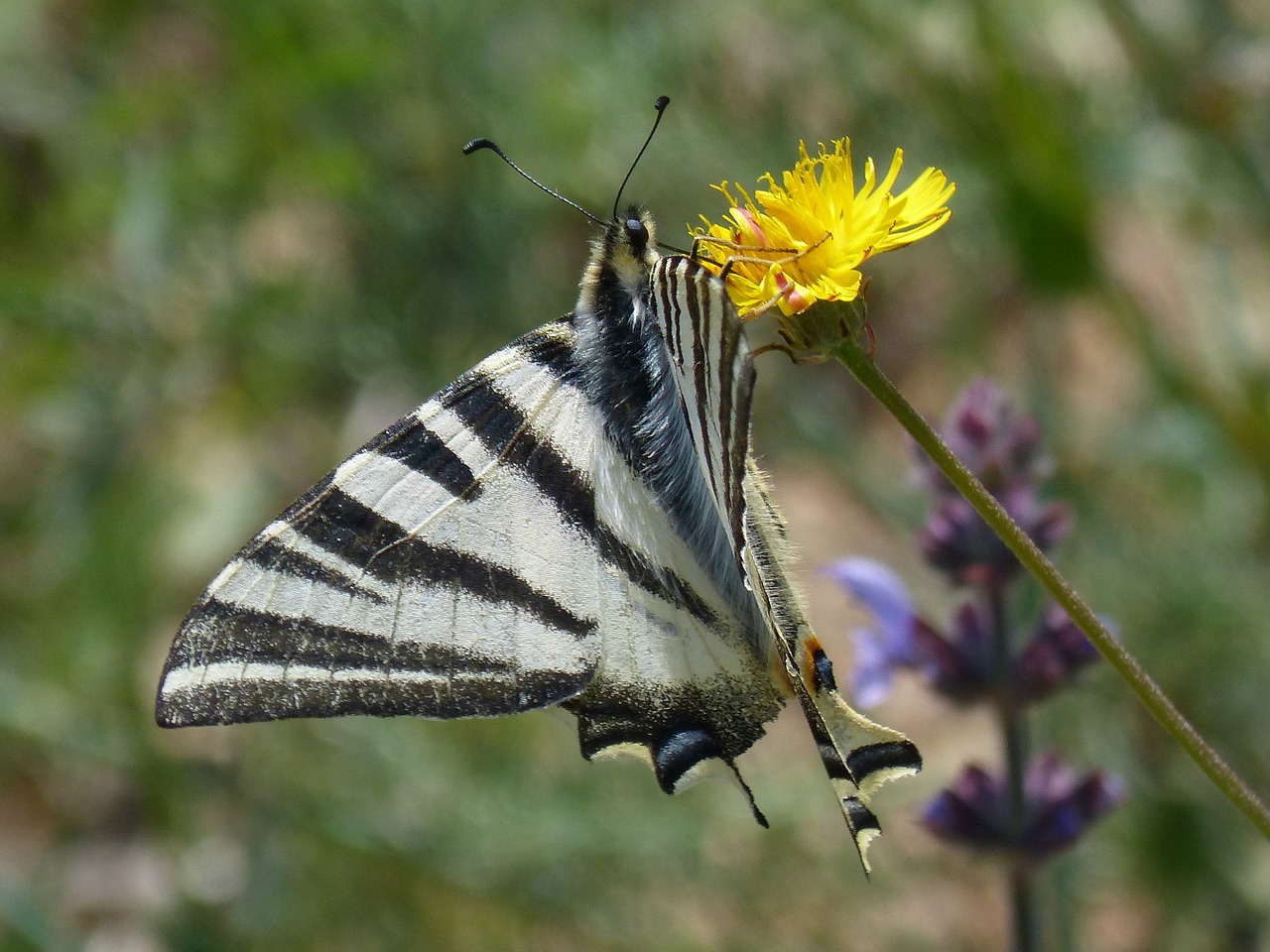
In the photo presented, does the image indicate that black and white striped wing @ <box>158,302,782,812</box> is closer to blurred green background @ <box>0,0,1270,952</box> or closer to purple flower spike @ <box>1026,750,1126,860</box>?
purple flower spike @ <box>1026,750,1126,860</box>

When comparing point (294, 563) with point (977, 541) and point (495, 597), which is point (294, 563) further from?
point (977, 541)

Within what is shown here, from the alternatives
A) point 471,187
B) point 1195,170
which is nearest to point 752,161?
point 471,187

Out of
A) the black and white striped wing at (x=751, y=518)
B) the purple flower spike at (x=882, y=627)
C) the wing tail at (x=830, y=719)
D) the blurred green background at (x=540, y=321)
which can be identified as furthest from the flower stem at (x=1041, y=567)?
the blurred green background at (x=540, y=321)

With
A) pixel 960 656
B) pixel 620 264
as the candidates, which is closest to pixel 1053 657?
pixel 960 656

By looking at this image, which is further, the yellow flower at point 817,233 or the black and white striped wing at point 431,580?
the black and white striped wing at point 431,580

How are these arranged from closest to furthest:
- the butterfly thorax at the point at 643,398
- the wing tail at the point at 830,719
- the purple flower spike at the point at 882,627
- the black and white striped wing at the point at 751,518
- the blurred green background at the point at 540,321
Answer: the black and white striped wing at the point at 751,518 < the wing tail at the point at 830,719 < the butterfly thorax at the point at 643,398 < the purple flower spike at the point at 882,627 < the blurred green background at the point at 540,321

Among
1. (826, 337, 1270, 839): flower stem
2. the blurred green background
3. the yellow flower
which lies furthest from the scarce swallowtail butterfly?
the blurred green background

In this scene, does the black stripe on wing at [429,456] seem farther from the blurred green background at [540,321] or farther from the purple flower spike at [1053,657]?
the blurred green background at [540,321]
